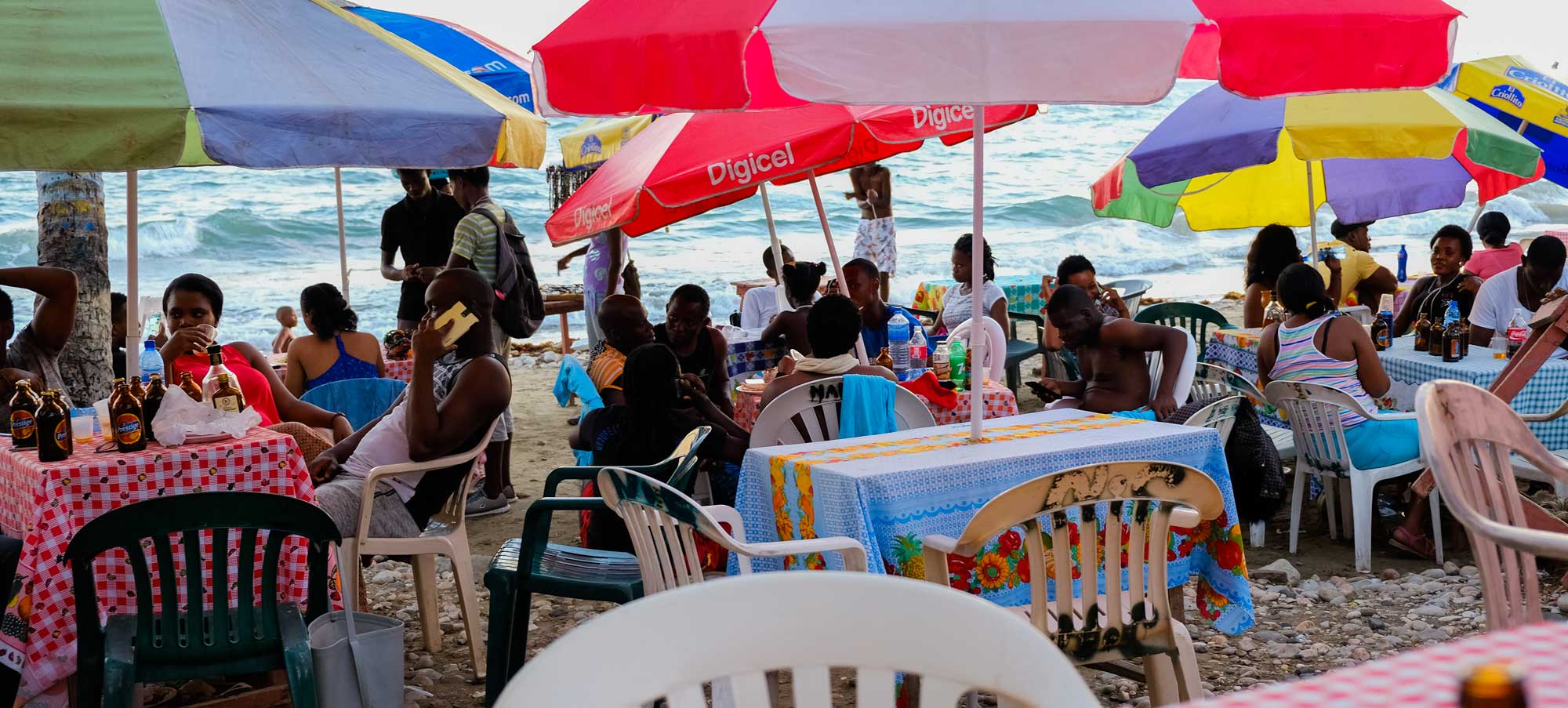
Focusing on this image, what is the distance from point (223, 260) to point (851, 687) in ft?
81.8

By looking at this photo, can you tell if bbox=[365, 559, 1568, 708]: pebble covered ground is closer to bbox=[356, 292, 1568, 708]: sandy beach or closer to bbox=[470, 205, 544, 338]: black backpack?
bbox=[356, 292, 1568, 708]: sandy beach

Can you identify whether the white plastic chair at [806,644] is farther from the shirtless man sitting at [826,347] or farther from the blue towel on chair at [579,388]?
the blue towel on chair at [579,388]

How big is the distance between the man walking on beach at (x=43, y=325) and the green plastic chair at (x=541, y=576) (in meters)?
2.19

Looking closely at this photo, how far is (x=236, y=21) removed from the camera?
390 centimetres

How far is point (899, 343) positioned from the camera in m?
6.66

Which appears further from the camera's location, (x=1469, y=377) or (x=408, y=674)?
(x=1469, y=377)

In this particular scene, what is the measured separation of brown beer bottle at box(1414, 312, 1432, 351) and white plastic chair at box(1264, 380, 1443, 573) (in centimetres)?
121

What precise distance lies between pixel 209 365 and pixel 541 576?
2.08 meters

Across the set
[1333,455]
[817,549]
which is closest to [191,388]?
[817,549]

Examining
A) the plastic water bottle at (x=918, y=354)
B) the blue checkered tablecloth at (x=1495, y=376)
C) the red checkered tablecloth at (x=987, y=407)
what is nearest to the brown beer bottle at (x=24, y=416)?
the red checkered tablecloth at (x=987, y=407)

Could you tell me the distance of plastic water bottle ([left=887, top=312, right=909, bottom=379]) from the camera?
6.55m

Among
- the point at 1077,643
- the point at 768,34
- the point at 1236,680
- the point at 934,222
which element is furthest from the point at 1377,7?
the point at 934,222

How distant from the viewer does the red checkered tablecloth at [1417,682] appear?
1386 mm

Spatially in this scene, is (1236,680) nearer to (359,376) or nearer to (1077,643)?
(1077,643)
